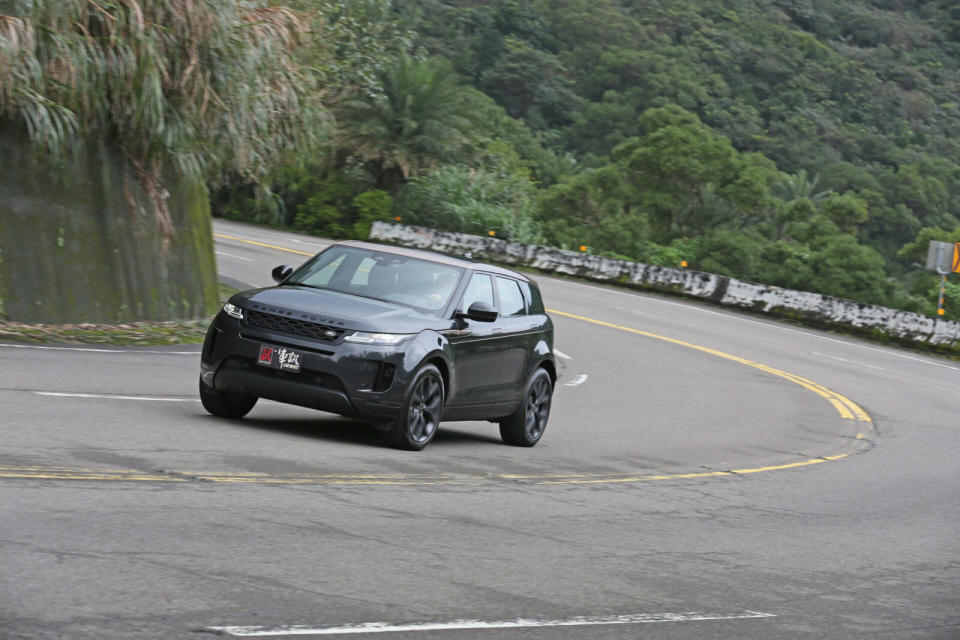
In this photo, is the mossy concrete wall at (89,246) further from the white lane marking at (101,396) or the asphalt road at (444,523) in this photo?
the white lane marking at (101,396)

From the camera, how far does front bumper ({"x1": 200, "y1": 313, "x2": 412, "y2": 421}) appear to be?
1001cm

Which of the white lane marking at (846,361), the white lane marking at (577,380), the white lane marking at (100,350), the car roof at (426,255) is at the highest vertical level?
the car roof at (426,255)

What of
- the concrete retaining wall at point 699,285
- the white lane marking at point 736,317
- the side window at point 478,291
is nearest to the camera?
the side window at point 478,291

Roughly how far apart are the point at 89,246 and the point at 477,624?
12.9m

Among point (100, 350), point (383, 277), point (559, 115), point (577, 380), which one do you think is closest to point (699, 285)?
point (577, 380)

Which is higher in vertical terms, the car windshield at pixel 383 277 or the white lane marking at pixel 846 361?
the car windshield at pixel 383 277

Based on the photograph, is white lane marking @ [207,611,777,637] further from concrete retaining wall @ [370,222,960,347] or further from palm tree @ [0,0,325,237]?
concrete retaining wall @ [370,222,960,347]

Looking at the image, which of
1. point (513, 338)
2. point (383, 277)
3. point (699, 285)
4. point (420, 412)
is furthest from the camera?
point (699, 285)

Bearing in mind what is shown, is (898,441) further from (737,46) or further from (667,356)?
(737,46)

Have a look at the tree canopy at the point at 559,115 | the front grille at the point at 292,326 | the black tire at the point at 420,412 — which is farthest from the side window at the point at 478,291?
the tree canopy at the point at 559,115

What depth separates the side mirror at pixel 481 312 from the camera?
11.0m

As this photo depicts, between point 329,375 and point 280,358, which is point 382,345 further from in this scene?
point 280,358

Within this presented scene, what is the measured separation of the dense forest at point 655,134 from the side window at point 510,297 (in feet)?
32.1

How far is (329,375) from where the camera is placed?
32.9 feet
